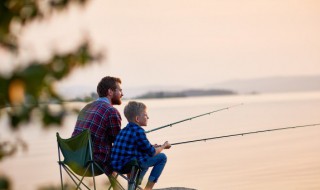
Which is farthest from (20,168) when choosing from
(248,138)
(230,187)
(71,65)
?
(71,65)

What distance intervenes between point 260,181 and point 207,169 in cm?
168

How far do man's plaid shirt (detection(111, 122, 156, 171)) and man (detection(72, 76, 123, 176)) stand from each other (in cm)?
10

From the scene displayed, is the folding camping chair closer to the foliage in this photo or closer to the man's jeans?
the man's jeans

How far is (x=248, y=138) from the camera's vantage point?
58.9ft

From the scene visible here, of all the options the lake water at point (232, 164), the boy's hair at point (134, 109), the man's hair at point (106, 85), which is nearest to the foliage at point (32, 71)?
the boy's hair at point (134, 109)

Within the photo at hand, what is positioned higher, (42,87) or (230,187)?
(42,87)

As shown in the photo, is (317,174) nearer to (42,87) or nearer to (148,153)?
(148,153)

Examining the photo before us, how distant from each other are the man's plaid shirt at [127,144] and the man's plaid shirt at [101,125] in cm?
10

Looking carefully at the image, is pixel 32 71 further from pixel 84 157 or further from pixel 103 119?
pixel 103 119

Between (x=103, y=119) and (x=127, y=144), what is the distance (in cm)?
25

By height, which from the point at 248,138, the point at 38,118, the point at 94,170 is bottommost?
the point at 248,138

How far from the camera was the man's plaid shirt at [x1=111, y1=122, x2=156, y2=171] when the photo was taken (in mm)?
4883

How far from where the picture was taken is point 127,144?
192 inches

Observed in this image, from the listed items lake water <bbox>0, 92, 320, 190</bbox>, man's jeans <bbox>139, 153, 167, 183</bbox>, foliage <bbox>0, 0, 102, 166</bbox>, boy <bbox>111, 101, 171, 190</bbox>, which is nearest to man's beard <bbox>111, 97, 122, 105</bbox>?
boy <bbox>111, 101, 171, 190</bbox>
